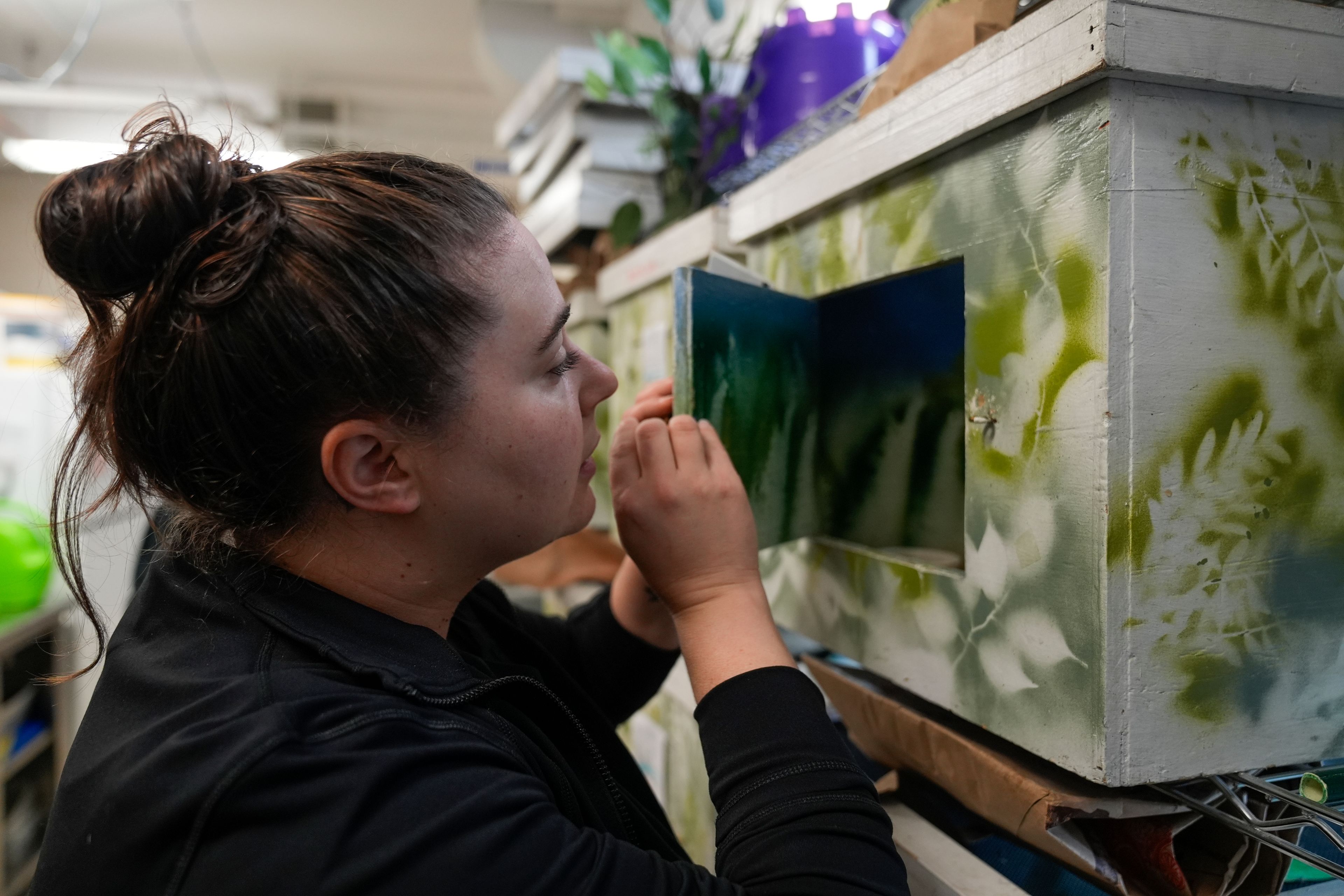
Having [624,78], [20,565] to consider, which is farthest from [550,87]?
[20,565]

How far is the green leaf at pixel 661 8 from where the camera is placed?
1.28 meters

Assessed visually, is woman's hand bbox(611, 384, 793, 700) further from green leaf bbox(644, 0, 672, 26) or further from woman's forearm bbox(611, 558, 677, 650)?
green leaf bbox(644, 0, 672, 26)

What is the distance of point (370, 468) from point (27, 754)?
2245mm

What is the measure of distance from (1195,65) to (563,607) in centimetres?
153

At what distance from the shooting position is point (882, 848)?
1.83 feet

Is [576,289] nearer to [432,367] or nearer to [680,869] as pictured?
[432,367]

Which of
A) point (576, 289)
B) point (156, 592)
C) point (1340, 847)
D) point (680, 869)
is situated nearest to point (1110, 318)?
point (1340, 847)

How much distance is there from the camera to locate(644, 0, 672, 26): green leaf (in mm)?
1277

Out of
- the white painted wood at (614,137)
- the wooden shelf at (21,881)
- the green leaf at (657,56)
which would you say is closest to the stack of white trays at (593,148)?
the white painted wood at (614,137)

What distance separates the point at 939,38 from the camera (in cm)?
69

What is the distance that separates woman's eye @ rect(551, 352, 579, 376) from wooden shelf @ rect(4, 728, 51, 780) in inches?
83.1

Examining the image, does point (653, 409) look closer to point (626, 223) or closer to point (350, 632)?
point (350, 632)

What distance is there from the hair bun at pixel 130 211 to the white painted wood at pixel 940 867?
647 mm

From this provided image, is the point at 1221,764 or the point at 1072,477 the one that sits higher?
the point at 1072,477
